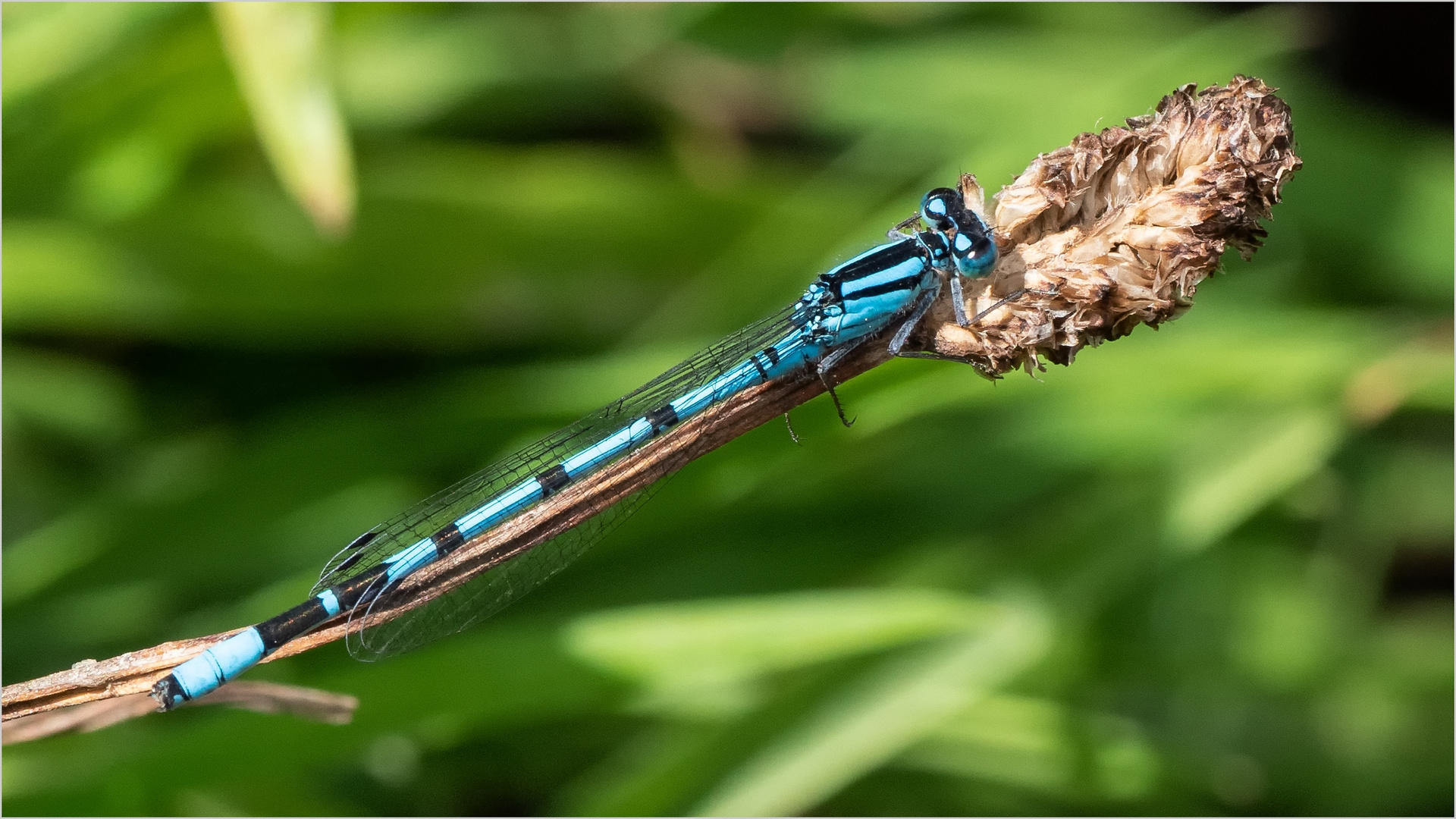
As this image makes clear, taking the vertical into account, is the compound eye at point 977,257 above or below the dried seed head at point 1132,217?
above

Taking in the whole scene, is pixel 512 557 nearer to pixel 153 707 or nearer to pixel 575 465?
pixel 575 465

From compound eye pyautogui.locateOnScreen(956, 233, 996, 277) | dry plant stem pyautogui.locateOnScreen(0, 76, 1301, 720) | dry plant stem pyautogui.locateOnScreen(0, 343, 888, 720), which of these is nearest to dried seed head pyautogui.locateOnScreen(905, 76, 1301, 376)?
dry plant stem pyautogui.locateOnScreen(0, 76, 1301, 720)

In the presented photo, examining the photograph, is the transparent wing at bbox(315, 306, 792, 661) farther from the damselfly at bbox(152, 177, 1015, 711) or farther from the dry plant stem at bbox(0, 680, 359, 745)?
the dry plant stem at bbox(0, 680, 359, 745)

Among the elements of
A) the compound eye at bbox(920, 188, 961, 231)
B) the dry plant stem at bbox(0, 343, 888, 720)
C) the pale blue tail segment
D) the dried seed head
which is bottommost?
the dried seed head

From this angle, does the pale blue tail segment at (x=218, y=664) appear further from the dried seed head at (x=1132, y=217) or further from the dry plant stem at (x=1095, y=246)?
the dried seed head at (x=1132, y=217)

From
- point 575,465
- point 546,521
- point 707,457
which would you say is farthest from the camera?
point 707,457

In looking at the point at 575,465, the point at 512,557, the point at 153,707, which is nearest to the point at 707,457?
the point at 575,465

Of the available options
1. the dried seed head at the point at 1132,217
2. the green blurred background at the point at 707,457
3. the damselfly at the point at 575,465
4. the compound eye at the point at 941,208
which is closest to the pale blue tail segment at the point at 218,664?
the damselfly at the point at 575,465
